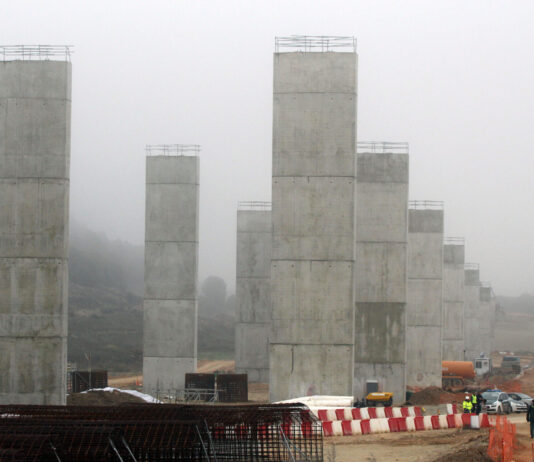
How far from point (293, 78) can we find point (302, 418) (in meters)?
13.9

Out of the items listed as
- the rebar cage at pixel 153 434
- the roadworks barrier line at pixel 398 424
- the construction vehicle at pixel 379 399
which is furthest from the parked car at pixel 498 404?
the rebar cage at pixel 153 434

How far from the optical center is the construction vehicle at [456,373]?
6038 centimetres

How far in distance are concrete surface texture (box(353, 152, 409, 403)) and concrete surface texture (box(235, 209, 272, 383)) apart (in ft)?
49.4

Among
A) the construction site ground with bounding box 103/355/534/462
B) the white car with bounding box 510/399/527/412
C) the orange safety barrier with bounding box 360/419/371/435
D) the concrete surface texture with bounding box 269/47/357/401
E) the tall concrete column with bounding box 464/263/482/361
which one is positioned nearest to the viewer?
the construction site ground with bounding box 103/355/534/462

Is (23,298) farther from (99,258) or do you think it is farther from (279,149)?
(99,258)

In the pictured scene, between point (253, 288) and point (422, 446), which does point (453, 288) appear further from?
point (422, 446)

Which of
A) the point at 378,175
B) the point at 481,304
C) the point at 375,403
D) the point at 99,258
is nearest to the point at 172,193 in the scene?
the point at 378,175

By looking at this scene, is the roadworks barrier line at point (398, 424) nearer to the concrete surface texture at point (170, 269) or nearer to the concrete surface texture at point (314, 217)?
the concrete surface texture at point (314, 217)

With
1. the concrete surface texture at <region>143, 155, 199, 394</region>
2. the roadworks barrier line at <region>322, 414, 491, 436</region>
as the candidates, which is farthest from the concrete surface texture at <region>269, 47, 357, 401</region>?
the concrete surface texture at <region>143, 155, 199, 394</region>

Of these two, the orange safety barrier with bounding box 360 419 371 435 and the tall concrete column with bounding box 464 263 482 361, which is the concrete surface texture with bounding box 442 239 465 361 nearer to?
the tall concrete column with bounding box 464 263 482 361

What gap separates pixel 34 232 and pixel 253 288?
26.6 meters

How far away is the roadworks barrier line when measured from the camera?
29422 millimetres

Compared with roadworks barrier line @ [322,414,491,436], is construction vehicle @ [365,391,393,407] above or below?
below

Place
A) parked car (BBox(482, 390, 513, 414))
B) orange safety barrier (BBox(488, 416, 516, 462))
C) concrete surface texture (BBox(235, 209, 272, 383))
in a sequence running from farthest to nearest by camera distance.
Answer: concrete surface texture (BBox(235, 209, 272, 383)) < parked car (BBox(482, 390, 513, 414)) < orange safety barrier (BBox(488, 416, 516, 462))
